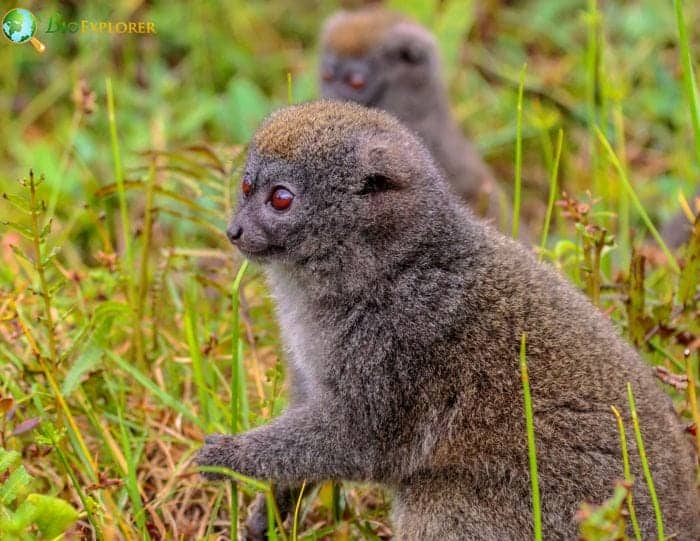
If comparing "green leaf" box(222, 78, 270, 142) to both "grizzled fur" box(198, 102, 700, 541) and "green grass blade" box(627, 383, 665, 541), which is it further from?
"green grass blade" box(627, 383, 665, 541)

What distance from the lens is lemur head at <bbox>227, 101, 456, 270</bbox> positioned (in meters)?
4.16

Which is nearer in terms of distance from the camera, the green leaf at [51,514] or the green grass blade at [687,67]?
the green leaf at [51,514]

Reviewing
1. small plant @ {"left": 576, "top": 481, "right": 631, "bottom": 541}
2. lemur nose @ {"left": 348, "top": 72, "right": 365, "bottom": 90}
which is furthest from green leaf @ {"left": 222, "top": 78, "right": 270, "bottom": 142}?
small plant @ {"left": 576, "top": 481, "right": 631, "bottom": 541}

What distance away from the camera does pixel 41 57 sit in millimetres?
9492

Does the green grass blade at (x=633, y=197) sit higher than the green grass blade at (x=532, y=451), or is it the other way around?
the green grass blade at (x=633, y=197)

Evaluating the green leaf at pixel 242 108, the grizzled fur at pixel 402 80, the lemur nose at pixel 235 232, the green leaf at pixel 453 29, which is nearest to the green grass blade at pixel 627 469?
the lemur nose at pixel 235 232

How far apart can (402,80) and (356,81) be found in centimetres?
39

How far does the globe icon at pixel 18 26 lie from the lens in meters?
5.80

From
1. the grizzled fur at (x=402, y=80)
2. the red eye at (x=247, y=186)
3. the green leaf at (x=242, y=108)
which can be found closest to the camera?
the red eye at (x=247, y=186)

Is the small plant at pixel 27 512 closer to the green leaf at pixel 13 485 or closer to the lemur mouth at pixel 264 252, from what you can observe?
the green leaf at pixel 13 485

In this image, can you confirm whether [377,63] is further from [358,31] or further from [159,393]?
[159,393]

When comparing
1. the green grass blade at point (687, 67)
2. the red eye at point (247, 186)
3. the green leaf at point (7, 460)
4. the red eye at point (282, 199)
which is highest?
the green grass blade at point (687, 67)

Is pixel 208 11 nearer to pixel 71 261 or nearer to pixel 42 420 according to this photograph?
pixel 71 261

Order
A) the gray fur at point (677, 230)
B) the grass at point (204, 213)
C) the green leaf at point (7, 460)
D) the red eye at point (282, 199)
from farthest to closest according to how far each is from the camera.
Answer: the gray fur at point (677, 230) < the grass at point (204, 213) < the red eye at point (282, 199) < the green leaf at point (7, 460)
